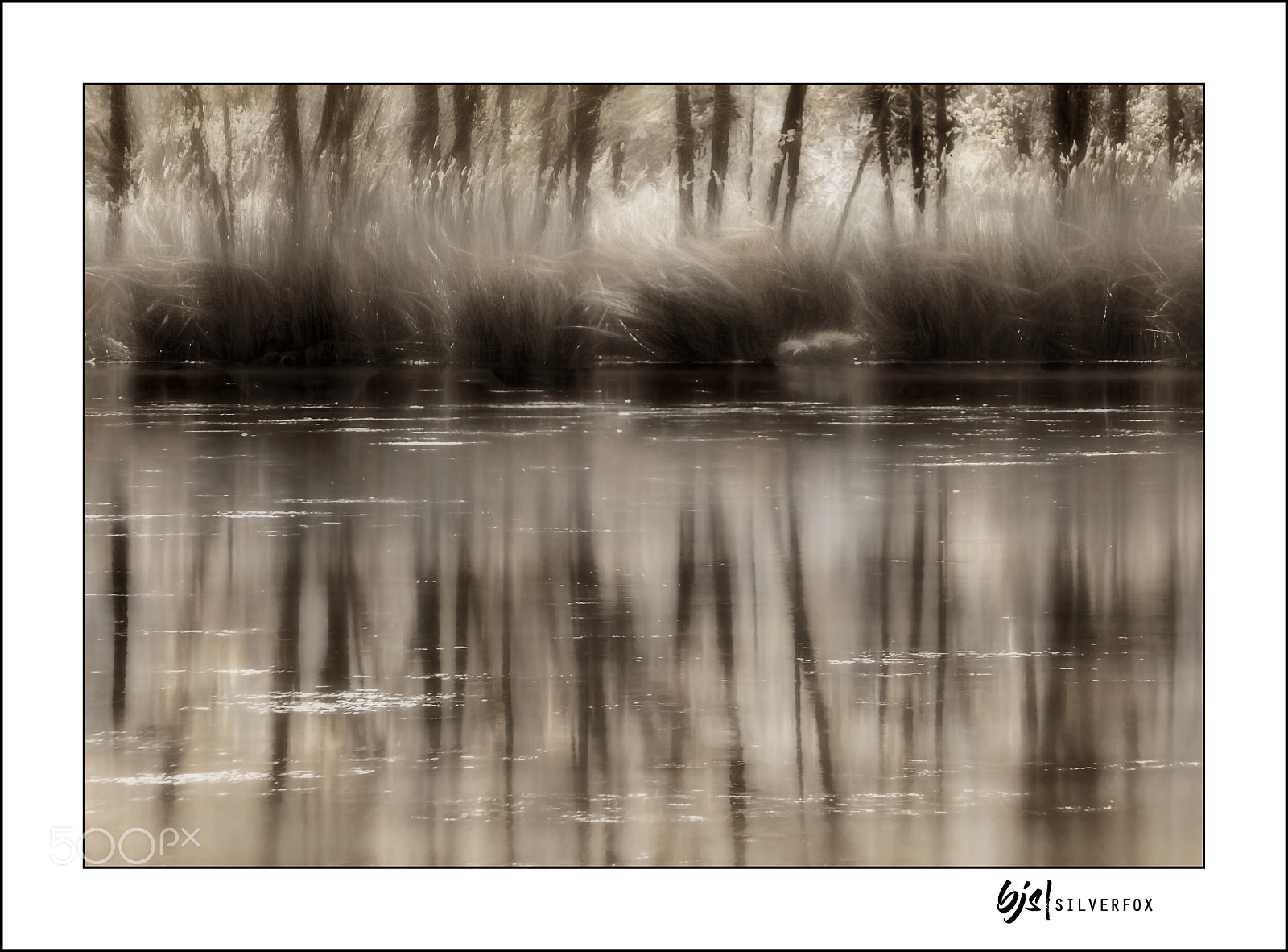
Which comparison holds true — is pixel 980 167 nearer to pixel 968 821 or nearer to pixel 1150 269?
pixel 1150 269

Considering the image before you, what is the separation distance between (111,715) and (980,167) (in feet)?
10.0

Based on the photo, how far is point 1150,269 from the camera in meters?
3.47

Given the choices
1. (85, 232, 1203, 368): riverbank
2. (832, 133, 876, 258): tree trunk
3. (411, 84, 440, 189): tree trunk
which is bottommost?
(85, 232, 1203, 368): riverbank

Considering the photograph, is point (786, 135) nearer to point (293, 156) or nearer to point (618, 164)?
point (618, 164)

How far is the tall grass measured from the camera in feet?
11.5

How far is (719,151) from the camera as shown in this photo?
344 cm

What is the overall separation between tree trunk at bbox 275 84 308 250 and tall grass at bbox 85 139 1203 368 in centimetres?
4

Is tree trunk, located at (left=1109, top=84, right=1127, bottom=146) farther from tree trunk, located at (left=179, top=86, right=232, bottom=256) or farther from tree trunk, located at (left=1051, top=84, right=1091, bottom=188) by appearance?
tree trunk, located at (left=179, top=86, right=232, bottom=256)

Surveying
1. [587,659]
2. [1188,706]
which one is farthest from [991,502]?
[587,659]

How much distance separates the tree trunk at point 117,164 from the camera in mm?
3207

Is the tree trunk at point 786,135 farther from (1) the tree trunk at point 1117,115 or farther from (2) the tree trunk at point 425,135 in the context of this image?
(2) the tree trunk at point 425,135

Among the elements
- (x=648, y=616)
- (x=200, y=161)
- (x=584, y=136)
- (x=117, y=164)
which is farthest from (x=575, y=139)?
(x=648, y=616)

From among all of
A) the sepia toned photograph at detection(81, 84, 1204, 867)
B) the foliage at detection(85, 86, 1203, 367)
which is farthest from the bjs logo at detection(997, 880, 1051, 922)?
the foliage at detection(85, 86, 1203, 367)
